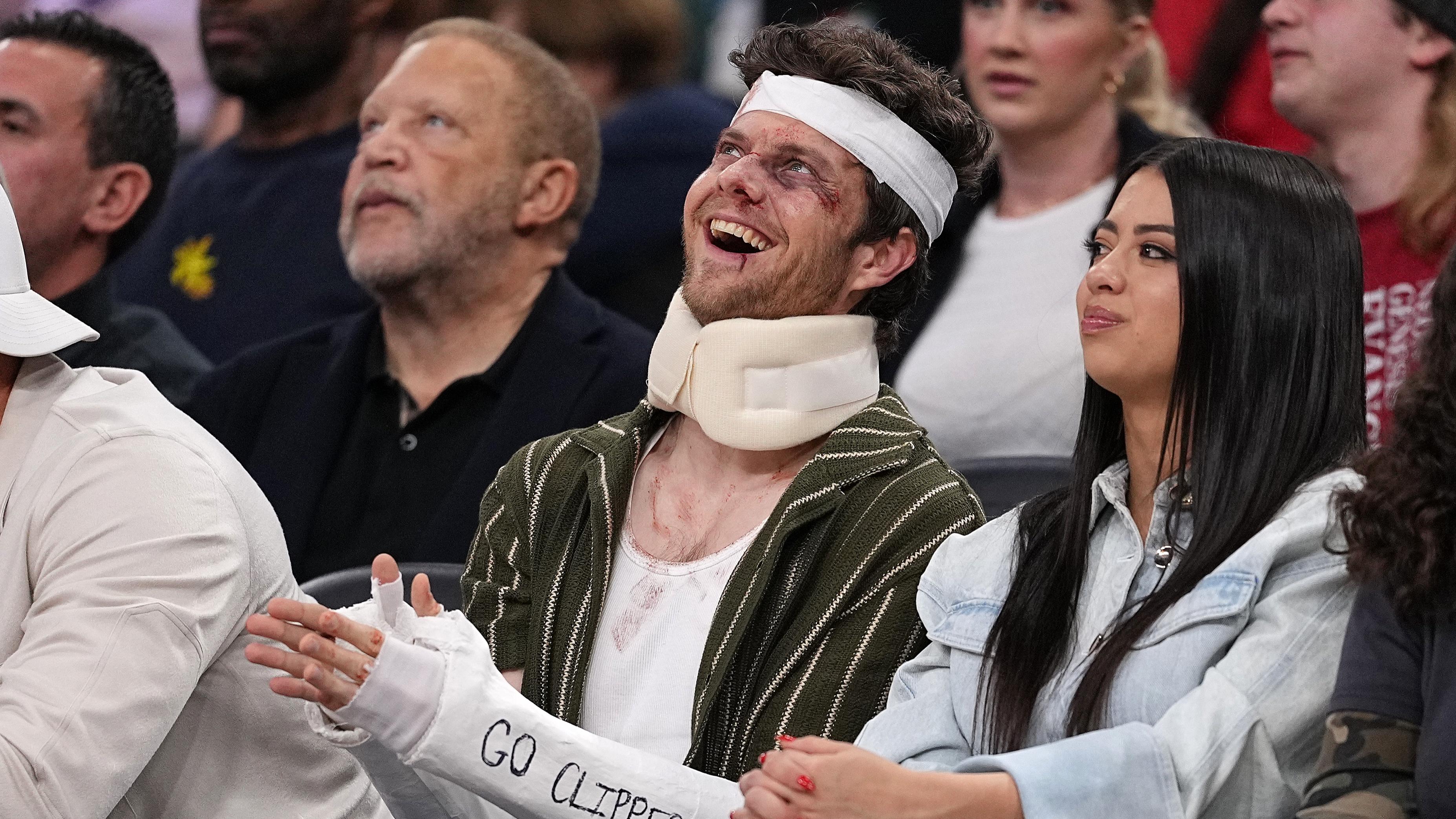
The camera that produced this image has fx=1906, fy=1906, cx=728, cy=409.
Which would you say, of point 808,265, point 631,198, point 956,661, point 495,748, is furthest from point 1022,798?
point 631,198

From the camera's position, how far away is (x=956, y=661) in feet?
7.89

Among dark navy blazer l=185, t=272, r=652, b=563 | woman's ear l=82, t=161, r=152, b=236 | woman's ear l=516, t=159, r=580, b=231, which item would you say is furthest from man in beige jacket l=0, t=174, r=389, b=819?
woman's ear l=82, t=161, r=152, b=236

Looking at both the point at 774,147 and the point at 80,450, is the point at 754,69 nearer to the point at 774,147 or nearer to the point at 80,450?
the point at 774,147

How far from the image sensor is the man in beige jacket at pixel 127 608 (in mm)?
2211

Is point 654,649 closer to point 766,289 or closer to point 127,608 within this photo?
point 766,289

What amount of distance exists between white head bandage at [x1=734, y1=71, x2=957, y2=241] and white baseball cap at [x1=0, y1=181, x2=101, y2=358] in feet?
3.51

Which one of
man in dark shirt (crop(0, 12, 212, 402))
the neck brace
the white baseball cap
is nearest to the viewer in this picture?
the white baseball cap

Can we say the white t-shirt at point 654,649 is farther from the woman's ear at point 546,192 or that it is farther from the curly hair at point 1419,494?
the woman's ear at point 546,192

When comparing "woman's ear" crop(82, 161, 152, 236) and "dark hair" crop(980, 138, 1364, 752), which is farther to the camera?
"woman's ear" crop(82, 161, 152, 236)

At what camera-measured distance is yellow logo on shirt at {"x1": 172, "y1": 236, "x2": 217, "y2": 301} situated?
4.76 meters

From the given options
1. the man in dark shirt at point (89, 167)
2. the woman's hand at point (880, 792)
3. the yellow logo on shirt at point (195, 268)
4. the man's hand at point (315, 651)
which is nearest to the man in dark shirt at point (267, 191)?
the yellow logo on shirt at point (195, 268)

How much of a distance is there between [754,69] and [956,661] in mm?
1097

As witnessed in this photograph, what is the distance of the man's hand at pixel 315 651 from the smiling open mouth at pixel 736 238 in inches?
37.9

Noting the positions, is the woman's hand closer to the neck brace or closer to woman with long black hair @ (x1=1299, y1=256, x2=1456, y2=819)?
woman with long black hair @ (x1=1299, y1=256, x2=1456, y2=819)
